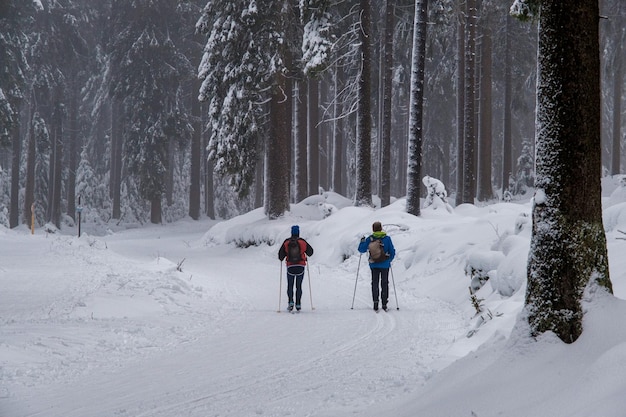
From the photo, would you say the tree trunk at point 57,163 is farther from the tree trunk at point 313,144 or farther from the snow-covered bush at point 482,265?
the snow-covered bush at point 482,265

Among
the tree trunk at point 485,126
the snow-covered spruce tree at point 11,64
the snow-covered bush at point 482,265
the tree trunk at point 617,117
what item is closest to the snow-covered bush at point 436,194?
the tree trunk at point 485,126

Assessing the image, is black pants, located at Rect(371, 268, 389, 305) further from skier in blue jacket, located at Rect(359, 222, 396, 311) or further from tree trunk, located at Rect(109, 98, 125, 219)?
A: tree trunk, located at Rect(109, 98, 125, 219)

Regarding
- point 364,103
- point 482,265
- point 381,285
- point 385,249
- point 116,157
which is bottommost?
point 381,285

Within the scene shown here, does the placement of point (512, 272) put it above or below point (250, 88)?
below

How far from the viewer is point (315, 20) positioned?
66.3 ft

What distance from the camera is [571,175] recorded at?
4762 millimetres

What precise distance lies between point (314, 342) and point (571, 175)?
4.54 m

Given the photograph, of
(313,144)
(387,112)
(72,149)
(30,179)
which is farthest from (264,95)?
(72,149)

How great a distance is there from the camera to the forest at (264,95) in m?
21.9

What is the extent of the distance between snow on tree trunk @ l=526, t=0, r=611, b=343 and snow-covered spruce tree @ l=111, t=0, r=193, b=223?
1306 inches

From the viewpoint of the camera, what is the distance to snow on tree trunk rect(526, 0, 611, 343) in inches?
187

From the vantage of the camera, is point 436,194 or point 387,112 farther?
point 387,112

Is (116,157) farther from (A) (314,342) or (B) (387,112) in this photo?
(A) (314,342)

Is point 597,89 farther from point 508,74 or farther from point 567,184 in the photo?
point 508,74
